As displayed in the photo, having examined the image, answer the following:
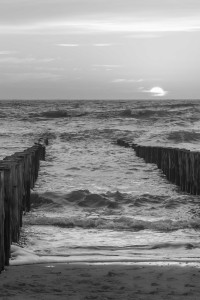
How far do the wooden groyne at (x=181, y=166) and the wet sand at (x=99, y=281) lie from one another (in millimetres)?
6396

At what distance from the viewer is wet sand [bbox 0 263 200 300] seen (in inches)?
179

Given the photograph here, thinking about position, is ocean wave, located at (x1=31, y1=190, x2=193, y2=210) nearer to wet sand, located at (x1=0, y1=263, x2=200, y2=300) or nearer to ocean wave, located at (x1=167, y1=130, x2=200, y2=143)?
wet sand, located at (x1=0, y1=263, x2=200, y2=300)

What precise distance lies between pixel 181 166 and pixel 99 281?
330 inches

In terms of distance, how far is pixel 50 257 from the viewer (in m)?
5.91

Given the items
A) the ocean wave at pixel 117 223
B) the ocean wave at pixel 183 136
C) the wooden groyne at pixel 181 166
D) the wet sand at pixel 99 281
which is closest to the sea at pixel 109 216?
the ocean wave at pixel 117 223

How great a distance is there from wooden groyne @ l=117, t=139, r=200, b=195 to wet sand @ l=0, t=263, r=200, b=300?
6.40 meters

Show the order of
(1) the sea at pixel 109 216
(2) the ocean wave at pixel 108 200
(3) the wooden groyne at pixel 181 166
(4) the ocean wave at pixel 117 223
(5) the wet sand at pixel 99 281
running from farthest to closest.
→ (3) the wooden groyne at pixel 181 166 → (2) the ocean wave at pixel 108 200 → (4) the ocean wave at pixel 117 223 → (1) the sea at pixel 109 216 → (5) the wet sand at pixel 99 281

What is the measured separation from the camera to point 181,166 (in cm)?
1312

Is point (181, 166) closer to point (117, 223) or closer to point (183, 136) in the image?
point (117, 223)

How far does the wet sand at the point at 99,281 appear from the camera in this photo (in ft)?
14.9

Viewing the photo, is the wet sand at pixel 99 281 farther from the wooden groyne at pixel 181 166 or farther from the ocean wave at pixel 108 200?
the wooden groyne at pixel 181 166

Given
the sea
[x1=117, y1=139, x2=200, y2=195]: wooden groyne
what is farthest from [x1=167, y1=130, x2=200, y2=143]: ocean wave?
the sea

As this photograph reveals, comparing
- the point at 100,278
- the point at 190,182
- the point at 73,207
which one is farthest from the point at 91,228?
the point at 190,182

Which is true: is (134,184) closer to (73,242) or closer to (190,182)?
(190,182)
